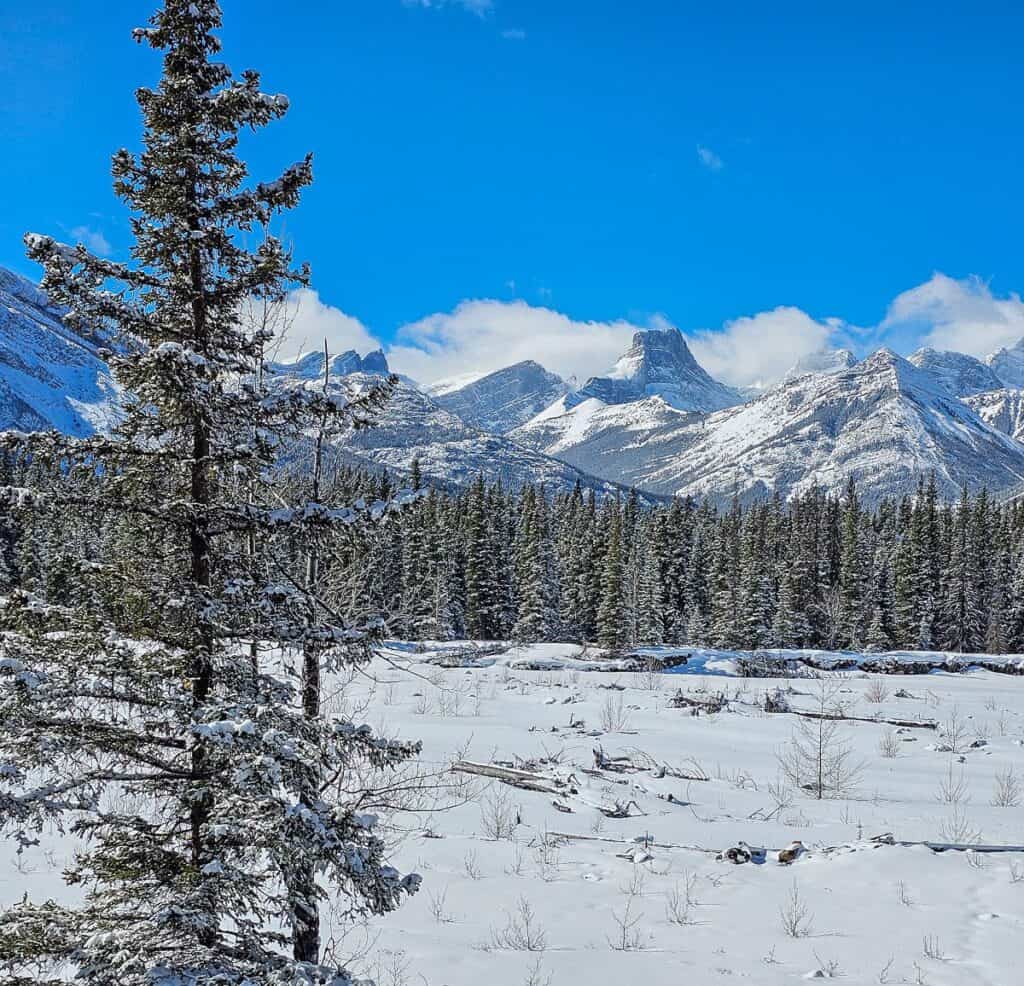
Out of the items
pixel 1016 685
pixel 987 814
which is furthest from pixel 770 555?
pixel 987 814

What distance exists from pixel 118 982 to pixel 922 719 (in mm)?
22202

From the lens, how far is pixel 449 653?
116 ft

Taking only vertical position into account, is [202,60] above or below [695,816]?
above

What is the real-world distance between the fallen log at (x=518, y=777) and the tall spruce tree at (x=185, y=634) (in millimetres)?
8407

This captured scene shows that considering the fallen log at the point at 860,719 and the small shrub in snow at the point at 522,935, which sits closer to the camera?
the small shrub in snow at the point at 522,935

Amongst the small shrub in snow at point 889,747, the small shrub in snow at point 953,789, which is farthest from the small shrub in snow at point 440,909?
the small shrub in snow at point 889,747

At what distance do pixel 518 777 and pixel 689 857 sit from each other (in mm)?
4387

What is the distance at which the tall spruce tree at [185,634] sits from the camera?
12.6 feet

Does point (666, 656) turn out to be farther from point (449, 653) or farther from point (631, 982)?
point (631, 982)

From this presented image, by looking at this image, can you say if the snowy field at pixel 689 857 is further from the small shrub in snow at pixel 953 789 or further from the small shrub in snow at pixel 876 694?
the small shrub in snow at pixel 876 694

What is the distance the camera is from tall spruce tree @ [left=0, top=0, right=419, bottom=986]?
3846 millimetres

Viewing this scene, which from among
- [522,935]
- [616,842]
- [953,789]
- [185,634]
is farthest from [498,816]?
[953,789]

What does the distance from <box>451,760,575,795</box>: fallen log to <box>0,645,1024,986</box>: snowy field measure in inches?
2.3

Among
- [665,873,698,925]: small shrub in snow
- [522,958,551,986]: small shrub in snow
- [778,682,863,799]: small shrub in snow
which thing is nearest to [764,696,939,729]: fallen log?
[778,682,863,799]: small shrub in snow
